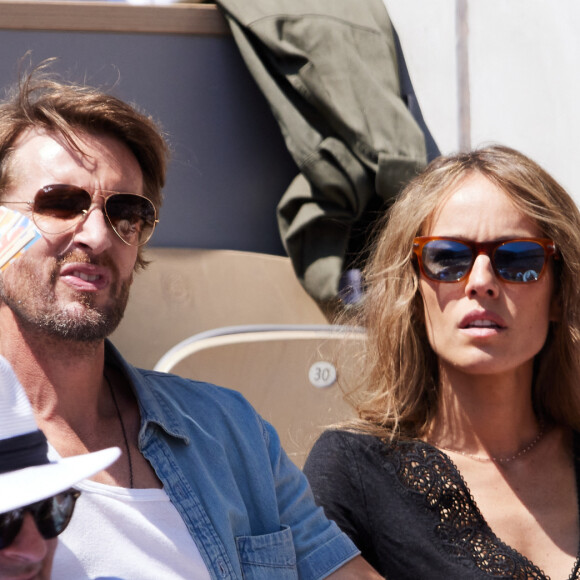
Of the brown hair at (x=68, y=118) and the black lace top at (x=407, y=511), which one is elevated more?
the brown hair at (x=68, y=118)

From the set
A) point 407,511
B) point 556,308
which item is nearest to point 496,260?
point 556,308

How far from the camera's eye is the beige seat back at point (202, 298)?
257cm

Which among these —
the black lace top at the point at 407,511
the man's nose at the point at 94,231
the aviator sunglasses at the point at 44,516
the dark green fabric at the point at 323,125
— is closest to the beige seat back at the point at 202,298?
the dark green fabric at the point at 323,125

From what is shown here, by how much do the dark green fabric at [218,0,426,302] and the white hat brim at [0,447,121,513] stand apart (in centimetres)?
155

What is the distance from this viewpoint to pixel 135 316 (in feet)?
8.42

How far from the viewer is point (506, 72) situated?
2.74 metres

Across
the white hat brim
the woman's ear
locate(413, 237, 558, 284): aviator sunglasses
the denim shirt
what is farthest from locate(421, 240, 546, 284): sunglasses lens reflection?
the white hat brim

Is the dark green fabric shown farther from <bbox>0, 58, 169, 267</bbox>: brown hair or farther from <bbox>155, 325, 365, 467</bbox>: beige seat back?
<bbox>0, 58, 169, 267</bbox>: brown hair

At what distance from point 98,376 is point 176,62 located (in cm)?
143

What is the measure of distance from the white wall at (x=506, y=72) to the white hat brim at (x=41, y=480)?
179cm

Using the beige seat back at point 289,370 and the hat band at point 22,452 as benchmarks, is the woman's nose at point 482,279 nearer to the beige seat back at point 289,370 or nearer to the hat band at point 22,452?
the beige seat back at point 289,370

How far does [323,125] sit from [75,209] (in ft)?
4.12

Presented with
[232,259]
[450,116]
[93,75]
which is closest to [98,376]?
[232,259]

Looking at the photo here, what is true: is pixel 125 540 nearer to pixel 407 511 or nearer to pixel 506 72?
pixel 407 511
